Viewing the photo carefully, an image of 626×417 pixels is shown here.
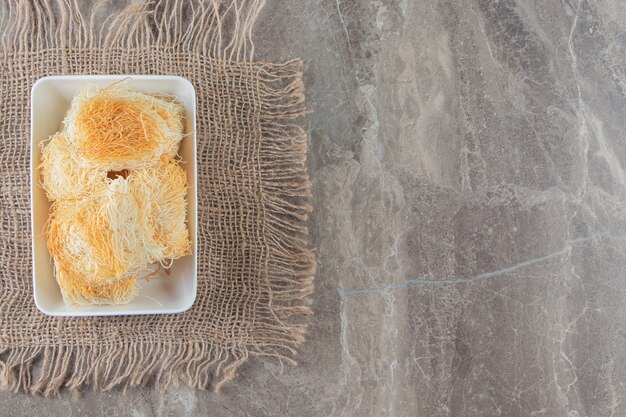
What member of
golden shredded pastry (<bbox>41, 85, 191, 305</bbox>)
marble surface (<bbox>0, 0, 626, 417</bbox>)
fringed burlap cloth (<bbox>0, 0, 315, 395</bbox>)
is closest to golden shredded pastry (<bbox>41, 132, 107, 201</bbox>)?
golden shredded pastry (<bbox>41, 85, 191, 305</bbox>)

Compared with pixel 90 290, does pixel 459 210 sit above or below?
above

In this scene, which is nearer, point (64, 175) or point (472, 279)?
point (64, 175)

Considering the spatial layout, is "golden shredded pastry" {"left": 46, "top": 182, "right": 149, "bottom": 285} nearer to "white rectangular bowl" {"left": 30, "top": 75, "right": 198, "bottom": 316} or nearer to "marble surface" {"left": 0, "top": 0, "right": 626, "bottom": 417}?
"white rectangular bowl" {"left": 30, "top": 75, "right": 198, "bottom": 316}

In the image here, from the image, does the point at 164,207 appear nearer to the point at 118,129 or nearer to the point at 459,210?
the point at 118,129

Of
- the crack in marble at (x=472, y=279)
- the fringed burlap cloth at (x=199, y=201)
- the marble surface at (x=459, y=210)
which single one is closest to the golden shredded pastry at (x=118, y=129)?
the fringed burlap cloth at (x=199, y=201)

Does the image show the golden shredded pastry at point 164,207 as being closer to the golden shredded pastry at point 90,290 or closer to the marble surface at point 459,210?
the golden shredded pastry at point 90,290

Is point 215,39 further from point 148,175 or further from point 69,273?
point 69,273

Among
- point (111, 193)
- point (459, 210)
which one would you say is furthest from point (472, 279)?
point (111, 193)
